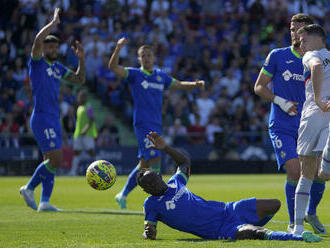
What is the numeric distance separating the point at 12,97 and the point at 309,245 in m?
18.2

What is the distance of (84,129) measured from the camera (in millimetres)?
22766

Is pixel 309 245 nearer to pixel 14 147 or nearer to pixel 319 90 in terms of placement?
pixel 319 90

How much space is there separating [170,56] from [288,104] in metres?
18.6

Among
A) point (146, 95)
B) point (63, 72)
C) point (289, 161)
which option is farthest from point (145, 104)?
point (289, 161)

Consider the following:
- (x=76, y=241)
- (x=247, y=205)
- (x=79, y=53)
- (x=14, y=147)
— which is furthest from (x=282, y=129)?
(x=14, y=147)

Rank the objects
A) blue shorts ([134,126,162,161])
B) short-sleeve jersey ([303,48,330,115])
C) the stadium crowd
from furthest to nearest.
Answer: the stadium crowd
blue shorts ([134,126,162,161])
short-sleeve jersey ([303,48,330,115])

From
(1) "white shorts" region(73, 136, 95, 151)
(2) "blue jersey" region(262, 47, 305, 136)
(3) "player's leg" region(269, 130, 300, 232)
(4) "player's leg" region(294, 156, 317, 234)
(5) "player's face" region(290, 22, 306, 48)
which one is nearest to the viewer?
(4) "player's leg" region(294, 156, 317, 234)

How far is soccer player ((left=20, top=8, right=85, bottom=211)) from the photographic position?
39.5 feet

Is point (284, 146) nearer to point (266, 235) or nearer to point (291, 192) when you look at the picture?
point (291, 192)

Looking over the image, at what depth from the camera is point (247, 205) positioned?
26.0ft

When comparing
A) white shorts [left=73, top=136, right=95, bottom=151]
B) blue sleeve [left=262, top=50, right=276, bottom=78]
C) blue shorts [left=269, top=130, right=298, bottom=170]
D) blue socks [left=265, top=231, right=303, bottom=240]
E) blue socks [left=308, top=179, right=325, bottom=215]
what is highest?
blue sleeve [left=262, top=50, right=276, bottom=78]

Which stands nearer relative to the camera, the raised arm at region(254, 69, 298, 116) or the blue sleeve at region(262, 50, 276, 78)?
the raised arm at region(254, 69, 298, 116)

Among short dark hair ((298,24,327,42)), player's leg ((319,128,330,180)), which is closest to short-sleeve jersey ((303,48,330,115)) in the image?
short dark hair ((298,24,327,42))

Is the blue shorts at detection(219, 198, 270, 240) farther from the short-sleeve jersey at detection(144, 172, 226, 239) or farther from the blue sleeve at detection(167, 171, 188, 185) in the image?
the blue sleeve at detection(167, 171, 188, 185)
